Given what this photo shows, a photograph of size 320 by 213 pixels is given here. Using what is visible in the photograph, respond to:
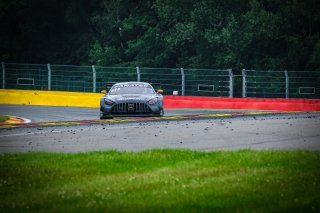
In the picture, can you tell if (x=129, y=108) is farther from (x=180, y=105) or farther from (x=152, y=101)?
(x=180, y=105)

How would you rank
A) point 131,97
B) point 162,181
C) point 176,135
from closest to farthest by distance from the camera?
1. point 162,181
2. point 176,135
3. point 131,97

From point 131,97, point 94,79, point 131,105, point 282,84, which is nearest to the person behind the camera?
point 131,105

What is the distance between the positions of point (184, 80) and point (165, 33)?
13.7m

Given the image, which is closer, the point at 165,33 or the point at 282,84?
the point at 282,84

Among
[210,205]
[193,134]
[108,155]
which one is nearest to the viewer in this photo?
[210,205]

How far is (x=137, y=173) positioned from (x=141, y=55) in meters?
38.8

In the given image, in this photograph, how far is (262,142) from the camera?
15000 mm

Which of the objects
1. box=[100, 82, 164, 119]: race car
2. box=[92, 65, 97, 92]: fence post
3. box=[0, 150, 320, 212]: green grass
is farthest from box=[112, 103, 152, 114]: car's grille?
box=[92, 65, 97, 92]: fence post

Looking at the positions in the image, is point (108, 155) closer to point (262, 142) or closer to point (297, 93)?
point (262, 142)

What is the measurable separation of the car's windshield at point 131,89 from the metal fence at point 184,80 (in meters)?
5.11

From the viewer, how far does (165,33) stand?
47656 millimetres

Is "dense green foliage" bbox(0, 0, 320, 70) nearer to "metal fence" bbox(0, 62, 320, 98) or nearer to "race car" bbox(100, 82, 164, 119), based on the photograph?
"metal fence" bbox(0, 62, 320, 98)

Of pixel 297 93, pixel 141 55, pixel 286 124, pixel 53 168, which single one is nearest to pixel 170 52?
pixel 141 55

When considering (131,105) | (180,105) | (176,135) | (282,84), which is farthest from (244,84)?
(176,135)
